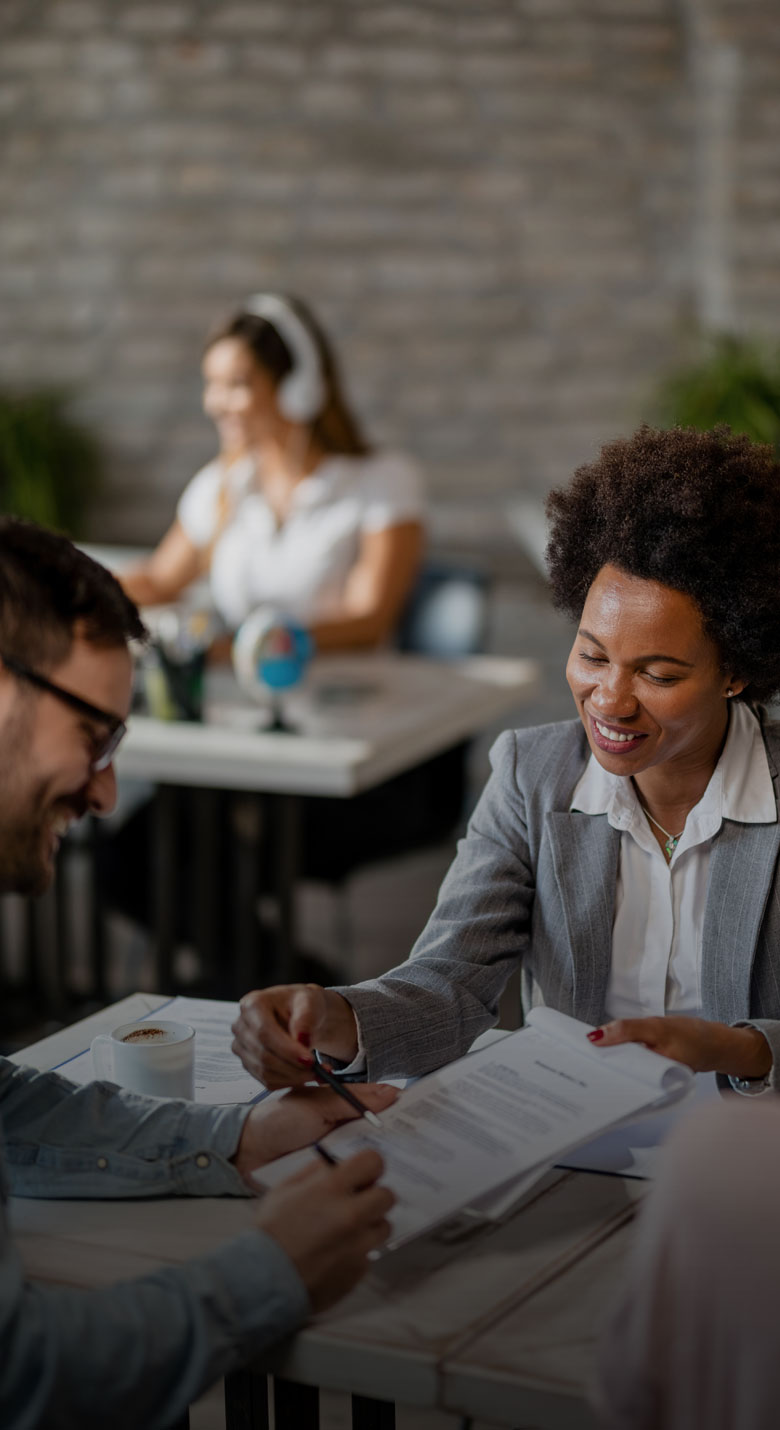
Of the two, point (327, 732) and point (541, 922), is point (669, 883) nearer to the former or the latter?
point (541, 922)

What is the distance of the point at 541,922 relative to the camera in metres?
1.60

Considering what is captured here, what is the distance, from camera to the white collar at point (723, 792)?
5.02 feet

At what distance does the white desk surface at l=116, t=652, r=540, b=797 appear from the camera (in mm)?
2652

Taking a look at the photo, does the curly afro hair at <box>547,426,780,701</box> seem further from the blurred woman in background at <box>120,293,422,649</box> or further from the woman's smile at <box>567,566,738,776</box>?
the blurred woman in background at <box>120,293,422,649</box>

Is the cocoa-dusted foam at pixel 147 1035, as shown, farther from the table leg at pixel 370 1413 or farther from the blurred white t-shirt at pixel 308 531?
the blurred white t-shirt at pixel 308 531

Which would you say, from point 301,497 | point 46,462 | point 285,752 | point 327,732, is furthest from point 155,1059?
point 46,462

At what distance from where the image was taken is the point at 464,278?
5.38m

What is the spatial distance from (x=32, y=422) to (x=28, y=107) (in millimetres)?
1181

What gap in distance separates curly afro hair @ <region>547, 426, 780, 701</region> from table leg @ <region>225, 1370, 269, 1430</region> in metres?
0.80

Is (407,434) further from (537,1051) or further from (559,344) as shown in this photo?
(537,1051)

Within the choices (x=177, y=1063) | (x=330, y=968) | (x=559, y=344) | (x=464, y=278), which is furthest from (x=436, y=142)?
(x=177, y=1063)

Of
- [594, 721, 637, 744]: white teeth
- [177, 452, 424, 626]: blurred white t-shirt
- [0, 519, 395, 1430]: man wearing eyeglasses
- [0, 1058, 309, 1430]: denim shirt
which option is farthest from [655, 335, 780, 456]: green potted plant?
[0, 1058, 309, 1430]: denim shirt

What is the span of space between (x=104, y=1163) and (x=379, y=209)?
474 centimetres

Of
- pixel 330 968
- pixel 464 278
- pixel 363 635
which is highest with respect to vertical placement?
pixel 464 278
